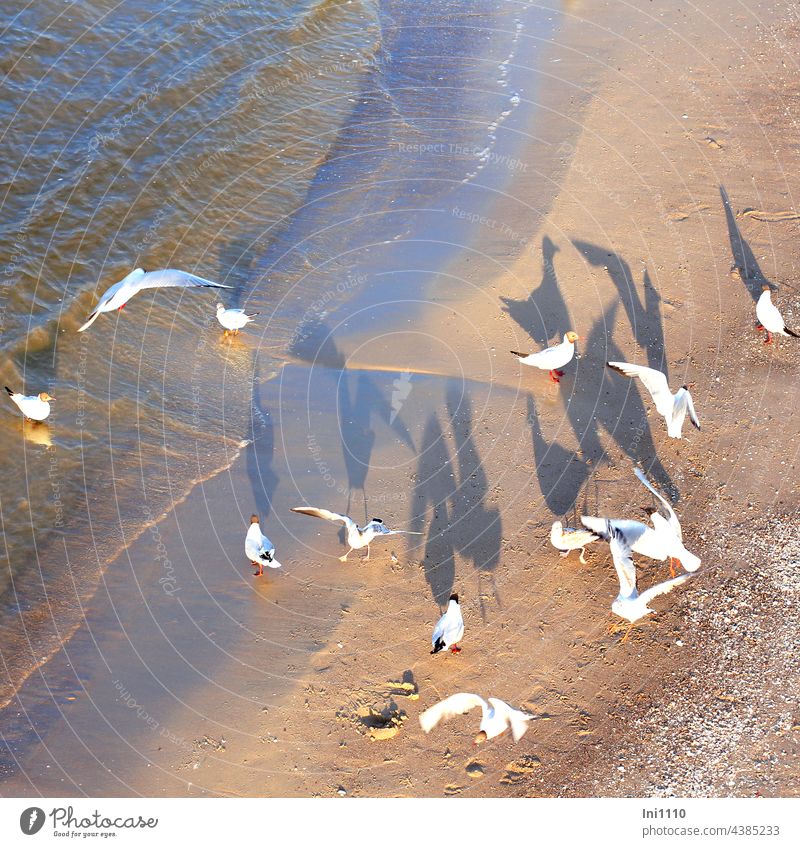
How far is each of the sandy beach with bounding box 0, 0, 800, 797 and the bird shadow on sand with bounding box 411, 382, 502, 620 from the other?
0.15 feet

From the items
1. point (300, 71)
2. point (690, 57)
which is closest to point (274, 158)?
point (300, 71)

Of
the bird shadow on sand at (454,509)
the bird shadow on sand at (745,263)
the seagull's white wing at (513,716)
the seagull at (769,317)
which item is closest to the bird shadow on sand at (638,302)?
the seagull at (769,317)

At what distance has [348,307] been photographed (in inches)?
799

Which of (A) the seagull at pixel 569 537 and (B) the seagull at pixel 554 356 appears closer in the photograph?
(A) the seagull at pixel 569 537

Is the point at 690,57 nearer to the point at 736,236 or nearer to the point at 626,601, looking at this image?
the point at 736,236

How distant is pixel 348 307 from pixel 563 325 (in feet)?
16.4

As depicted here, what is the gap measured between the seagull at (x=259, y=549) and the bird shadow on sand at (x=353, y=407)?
6.79ft

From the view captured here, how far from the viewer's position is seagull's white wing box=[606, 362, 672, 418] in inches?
646

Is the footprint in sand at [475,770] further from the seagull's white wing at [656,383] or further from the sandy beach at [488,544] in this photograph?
the seagull's white wing at [656,383]

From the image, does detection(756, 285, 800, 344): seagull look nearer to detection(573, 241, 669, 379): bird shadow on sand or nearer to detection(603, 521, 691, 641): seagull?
detection(573, 241, 669, 379): bird shadow on sand

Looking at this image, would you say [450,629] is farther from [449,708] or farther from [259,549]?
[259,549]

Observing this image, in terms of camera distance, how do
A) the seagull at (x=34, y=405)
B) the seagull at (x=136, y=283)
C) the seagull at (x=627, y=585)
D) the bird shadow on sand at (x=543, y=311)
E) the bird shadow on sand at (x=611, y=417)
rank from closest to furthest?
the seagull at (x=627, y=585) → the seagull at (x=34, y=405) → the bird shadow on sand at (x=611, y=417) → the seagull at (x=136, y=283) → the bird shadow on sand at (x=543, y=311)

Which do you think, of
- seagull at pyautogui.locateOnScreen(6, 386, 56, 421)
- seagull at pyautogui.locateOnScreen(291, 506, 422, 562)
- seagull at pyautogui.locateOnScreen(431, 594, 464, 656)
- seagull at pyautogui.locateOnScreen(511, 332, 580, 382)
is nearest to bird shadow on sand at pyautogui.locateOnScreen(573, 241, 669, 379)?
seagull at pyautogui.locateOnScreen(511, 332, 580, 382)

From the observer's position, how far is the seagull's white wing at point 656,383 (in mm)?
16406
